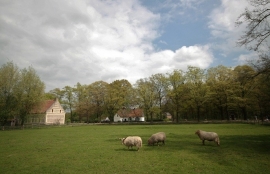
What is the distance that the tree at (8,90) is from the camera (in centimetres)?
4719

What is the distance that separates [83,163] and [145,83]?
2189 inches

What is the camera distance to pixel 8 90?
159 feet

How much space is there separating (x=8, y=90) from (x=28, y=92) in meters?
4.72

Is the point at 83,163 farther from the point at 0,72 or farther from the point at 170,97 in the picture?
the point at 170,97

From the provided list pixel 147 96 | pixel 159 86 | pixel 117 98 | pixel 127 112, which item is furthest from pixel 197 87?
pixel 127 112

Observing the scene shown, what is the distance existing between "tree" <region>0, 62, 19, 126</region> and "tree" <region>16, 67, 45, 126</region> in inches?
50.8

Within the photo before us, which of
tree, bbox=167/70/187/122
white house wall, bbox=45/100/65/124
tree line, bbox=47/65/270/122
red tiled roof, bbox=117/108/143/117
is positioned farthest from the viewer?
red tiled roof, bbox=117/108/143/117

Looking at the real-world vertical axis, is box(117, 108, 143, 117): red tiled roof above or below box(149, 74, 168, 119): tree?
below

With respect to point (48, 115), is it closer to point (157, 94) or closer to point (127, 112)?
point (127, 112)

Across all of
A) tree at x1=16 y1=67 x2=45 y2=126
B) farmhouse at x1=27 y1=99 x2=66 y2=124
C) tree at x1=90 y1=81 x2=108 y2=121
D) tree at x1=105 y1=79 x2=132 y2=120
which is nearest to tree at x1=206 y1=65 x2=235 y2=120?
tree at x1=105 y1=79 x2=132 y2=120

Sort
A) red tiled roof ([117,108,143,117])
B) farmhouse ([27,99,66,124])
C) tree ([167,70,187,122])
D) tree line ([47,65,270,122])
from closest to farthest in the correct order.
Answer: tree line ([47,65,270,122])
tree ([167,70,187,122])
farmhouse ([27,99,66,124])
red tiled roof ([117,108,143,117])

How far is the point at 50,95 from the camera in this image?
9006 centimetres

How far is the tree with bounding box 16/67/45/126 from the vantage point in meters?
49.6

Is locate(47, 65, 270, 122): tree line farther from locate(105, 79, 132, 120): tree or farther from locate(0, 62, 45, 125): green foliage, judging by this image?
locate(0, 62, 45, 125): green foliage
